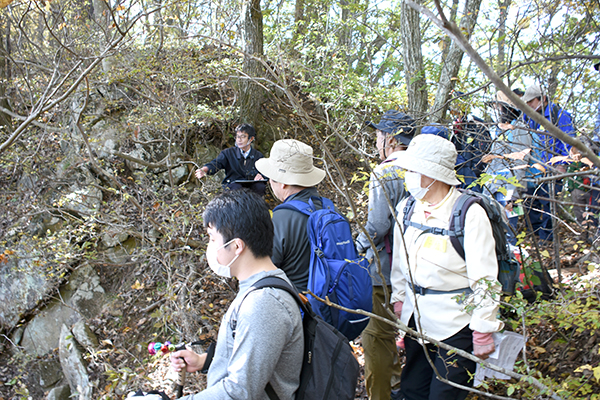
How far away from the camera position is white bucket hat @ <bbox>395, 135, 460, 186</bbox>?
7.72 feet

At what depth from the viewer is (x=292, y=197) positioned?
2.66 metres

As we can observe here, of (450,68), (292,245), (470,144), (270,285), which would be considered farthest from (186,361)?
(450,68)

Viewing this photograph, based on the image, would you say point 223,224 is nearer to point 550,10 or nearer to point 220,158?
point 550,10

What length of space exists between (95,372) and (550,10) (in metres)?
6.64

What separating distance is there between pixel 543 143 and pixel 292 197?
2.81 metres

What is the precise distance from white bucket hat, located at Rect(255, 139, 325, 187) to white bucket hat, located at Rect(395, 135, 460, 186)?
641mm

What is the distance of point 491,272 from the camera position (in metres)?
2.16

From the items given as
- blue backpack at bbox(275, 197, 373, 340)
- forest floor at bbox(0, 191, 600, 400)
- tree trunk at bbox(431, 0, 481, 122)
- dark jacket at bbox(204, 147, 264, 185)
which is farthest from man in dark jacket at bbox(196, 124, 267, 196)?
blue backpack at bbox(275, 197, 373, 340)

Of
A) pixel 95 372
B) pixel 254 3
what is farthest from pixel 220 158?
pixel 95 372

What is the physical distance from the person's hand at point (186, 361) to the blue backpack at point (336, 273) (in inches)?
30.9

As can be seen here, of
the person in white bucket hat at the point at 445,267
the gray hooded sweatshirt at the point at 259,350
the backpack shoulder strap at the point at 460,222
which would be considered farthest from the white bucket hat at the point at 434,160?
the gray hooded sweatshirt at the point at 259,350

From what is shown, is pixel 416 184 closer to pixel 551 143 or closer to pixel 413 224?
pixel 413 224

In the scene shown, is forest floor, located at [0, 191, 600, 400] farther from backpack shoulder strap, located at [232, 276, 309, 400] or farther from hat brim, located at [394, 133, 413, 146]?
backpack shoulder strap, located at [232, 276, 309, 400]

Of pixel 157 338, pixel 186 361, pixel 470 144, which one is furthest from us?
pixel 157 338
